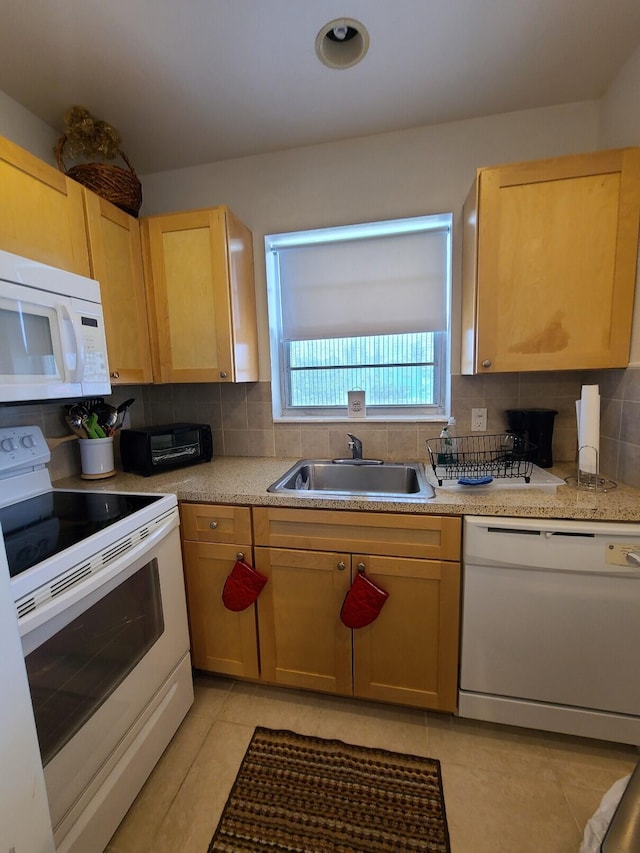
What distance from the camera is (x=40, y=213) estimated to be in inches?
50.7

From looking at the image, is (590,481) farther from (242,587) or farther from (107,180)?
(107,180)

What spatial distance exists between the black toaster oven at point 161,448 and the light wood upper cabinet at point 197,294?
284mm

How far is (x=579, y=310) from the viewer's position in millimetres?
1383

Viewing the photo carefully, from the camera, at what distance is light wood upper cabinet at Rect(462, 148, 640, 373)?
1.32 m

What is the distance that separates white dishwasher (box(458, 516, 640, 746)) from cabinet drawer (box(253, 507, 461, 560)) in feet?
0.31

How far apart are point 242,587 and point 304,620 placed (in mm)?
295

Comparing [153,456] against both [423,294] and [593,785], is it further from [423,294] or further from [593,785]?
[593,785]

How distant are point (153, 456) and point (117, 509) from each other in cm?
45

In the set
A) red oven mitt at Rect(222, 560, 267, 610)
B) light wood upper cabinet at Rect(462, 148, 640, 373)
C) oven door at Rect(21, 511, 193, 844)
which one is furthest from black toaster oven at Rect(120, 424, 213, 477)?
light wood upper cabinet at Rect(462, 148, 640, 373)

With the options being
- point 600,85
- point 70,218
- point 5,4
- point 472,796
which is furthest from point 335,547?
point 600,85

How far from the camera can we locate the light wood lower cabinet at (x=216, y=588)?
1458 mm

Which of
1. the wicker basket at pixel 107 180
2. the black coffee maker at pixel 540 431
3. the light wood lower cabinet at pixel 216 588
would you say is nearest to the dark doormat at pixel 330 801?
the light wood lower cabinet at pixel 216 588

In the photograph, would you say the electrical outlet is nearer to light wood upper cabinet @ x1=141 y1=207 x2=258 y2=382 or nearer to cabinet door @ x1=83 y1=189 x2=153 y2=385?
light wood upper cabinet @ x1=141 y1=207 x2=258 y2=382

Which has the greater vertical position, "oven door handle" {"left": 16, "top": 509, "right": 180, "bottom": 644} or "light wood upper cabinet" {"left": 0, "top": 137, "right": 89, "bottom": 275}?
"light wood upper cabinet" {"left": 0, "top": 137, "right": 89, "bottom": 275}
